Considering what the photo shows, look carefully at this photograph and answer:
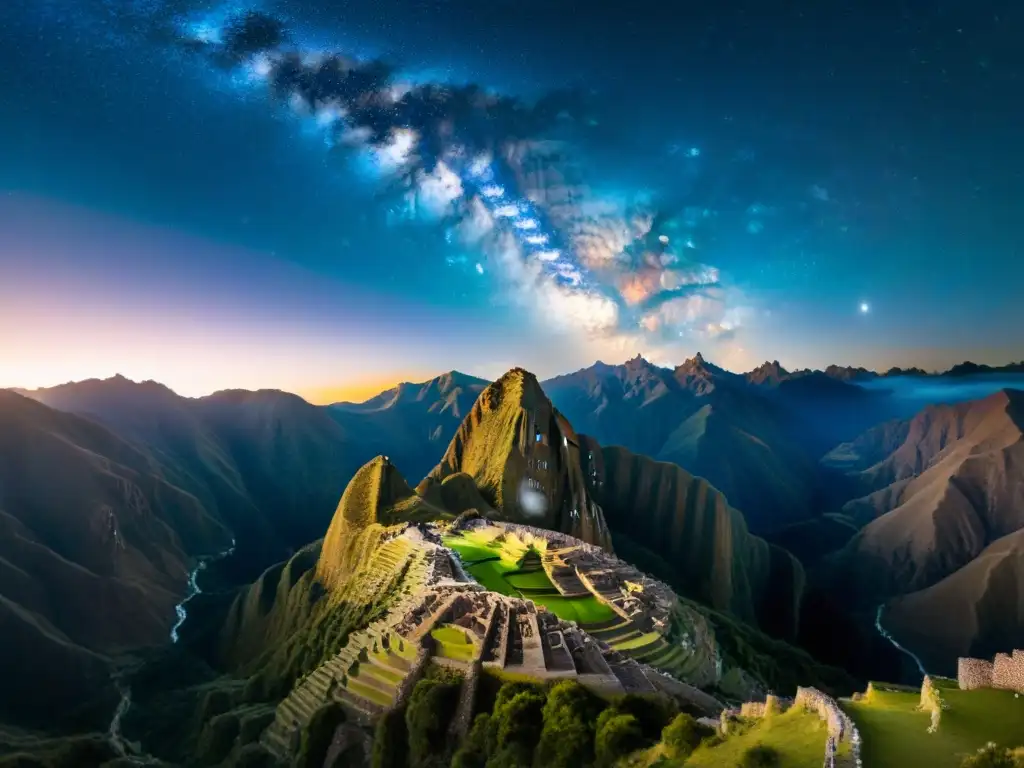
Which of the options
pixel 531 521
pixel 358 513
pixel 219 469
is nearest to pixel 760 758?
pixel 358 513

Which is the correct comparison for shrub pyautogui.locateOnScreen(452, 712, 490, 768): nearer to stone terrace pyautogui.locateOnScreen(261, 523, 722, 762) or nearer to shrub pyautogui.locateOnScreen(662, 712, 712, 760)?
stone terrace pyautogui.locateOnScreen(261, 523, 722, 762)

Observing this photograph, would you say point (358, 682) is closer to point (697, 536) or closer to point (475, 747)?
point (475, 747)

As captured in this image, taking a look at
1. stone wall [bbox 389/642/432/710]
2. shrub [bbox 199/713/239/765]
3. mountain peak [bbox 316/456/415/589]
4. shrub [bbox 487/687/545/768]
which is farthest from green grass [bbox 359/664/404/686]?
mountain peak [bbox 316/456/415/589]

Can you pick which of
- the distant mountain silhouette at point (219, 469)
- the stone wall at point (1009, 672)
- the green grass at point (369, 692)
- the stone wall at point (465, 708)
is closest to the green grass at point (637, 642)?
the stone wall at point (465, 708)

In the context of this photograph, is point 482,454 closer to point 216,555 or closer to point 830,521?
point 216,555

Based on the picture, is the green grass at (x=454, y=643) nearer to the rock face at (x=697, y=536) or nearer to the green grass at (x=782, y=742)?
the green grass at (x=782, y=742)

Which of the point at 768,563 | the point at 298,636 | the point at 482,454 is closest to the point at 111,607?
the point at 298,636

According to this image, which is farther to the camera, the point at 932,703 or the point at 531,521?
the point at 531,521
